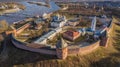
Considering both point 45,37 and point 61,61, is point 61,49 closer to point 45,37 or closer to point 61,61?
point 61,61

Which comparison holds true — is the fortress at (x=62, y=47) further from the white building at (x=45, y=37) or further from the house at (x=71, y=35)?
the house at (x=71, y=35)

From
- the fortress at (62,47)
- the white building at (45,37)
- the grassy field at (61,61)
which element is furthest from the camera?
the white building at (45,37)

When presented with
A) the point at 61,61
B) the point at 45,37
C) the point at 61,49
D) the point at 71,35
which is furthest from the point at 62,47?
the point at 45,37

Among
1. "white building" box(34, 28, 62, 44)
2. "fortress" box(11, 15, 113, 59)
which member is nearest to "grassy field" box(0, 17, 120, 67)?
"fortress" box(11, 15, 113, 59)

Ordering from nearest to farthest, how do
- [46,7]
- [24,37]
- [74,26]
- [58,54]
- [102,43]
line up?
[58,54] → [102,43] → [24,37] → [74,26] → [46,7]

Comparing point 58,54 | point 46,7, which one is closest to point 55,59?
point 58,54

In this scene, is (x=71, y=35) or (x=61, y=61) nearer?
(x=61, y=61)

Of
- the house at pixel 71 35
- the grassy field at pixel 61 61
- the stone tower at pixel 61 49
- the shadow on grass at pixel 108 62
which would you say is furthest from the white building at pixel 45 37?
the shadow on grass at pixel 108 62

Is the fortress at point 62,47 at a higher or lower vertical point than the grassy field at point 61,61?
higher

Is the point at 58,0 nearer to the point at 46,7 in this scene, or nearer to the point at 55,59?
the point at 46,7
